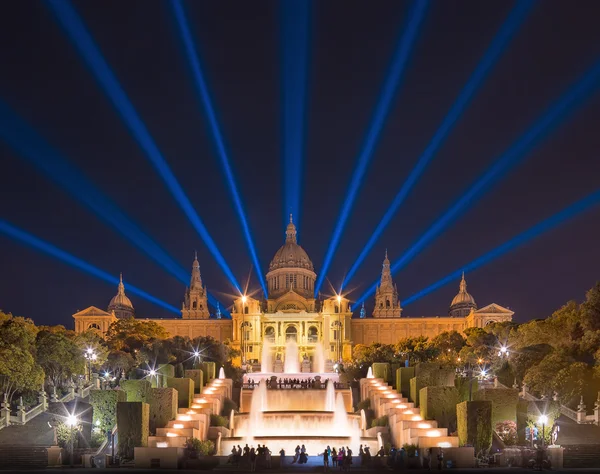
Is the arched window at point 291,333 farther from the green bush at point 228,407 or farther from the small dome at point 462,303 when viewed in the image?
the green bush at point 228,407

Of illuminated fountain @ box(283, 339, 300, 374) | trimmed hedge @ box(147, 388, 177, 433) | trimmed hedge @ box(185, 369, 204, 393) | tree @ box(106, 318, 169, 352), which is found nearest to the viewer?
trimmed hedge @ box(147, 388, 177, 433)

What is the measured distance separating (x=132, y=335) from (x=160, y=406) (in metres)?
61.1

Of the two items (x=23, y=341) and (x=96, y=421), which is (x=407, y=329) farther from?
(x=96, y=421)

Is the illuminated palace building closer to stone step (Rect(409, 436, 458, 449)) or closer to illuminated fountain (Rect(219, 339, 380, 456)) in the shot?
illuminated fountain (Rect(219, 339, 380, 456))

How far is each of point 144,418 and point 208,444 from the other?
550 cm

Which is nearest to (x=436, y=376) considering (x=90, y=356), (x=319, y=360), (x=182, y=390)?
(x=182, y=390)

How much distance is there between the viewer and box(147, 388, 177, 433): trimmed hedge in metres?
56.1

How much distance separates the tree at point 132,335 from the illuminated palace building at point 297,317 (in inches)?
963

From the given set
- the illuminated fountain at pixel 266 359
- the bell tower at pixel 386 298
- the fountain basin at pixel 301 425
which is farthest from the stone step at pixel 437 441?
the bell tower at pixel 386 298

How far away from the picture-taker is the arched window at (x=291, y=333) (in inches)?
6019

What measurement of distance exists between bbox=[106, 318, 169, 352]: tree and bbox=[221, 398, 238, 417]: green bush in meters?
37.2

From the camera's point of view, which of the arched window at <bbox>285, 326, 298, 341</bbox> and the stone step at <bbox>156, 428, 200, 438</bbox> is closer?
the stone step at <bbox>156, 428, 200, 438</bbox>

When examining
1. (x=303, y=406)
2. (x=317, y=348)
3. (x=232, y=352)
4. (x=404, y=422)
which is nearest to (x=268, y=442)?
(x=404, y=422)

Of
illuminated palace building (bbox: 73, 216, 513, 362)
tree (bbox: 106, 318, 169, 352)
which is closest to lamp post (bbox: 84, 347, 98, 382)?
tree (bbox: 106, 318, 169, 352)
